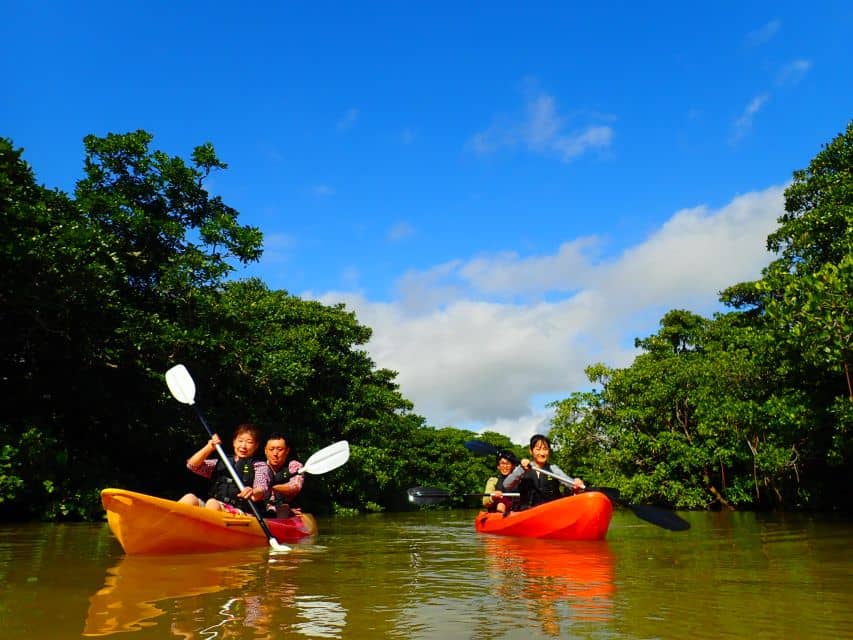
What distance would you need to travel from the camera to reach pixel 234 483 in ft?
23.1

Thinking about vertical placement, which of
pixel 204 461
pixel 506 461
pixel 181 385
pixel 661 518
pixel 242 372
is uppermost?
pixel 242 372

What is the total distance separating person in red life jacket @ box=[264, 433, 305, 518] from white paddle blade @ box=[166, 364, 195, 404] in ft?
4.83

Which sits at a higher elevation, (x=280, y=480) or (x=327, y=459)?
(x=327, y=459)

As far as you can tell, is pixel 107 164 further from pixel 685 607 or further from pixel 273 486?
pixel 685 607

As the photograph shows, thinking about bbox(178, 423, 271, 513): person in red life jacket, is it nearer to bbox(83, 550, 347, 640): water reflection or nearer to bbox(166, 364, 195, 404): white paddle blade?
bbox(166, 364, 195, 404): white paddle blade

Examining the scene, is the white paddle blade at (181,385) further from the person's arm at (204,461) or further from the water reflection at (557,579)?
the water reflection at (557,579)

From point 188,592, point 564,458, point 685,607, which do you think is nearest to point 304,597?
point 188,592

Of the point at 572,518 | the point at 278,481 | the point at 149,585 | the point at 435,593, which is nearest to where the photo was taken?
the point at 435,593

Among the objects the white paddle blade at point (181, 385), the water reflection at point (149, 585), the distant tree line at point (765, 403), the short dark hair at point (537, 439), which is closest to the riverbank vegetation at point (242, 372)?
the distant tree line at point (765, 403)

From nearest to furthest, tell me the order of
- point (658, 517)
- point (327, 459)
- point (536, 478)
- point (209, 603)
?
point (209, 603), point (658, 517), point (327, 459), point (536, 478)

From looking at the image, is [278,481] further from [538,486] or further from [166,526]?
[538,486]

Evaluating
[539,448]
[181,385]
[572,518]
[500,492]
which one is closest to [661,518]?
[572,518]

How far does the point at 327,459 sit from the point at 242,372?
7.30 m

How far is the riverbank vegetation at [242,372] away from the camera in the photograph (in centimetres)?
1084
